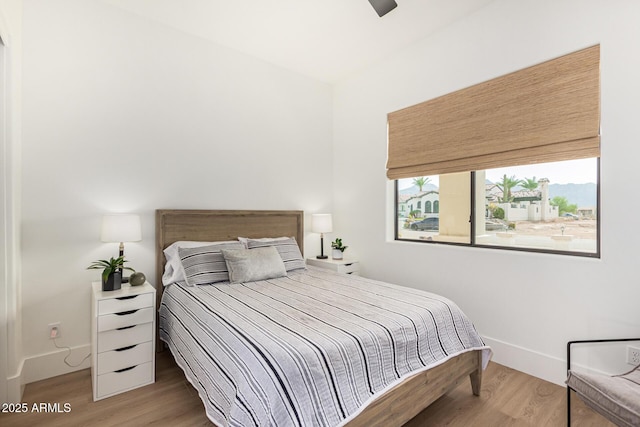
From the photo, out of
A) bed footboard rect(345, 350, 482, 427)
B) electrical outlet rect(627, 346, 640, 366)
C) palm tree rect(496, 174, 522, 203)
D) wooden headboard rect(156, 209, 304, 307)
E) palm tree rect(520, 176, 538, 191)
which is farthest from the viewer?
wooden headboard rect(156, 209, 304, 307)

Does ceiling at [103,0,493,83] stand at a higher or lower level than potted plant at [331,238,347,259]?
higher

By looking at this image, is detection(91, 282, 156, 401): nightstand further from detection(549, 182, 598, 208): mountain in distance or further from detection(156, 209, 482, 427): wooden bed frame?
detection(549, 182, 598, 208): mountain in distance

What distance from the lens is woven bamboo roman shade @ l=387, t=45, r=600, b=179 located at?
7.14ft

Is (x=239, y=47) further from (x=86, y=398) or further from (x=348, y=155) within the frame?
(x=86, y=398)

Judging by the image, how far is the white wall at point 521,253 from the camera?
202cm

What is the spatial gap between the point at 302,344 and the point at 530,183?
7.51ft

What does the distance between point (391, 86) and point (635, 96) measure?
2018 millimetres

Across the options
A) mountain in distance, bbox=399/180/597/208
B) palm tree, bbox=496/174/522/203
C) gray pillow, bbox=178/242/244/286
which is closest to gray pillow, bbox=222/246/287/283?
gray pillow, bbox=178/242/244/286

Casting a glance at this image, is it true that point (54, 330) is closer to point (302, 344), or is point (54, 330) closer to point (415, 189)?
point (302, 344)

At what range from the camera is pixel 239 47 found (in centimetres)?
332

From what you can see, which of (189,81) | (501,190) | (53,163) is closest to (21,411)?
(53,163)

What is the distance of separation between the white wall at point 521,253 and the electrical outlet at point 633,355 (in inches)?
1.9

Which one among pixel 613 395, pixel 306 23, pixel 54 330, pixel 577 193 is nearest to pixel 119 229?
pixel 54 330

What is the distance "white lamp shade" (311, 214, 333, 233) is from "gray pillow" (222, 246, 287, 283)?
0.94 metres
